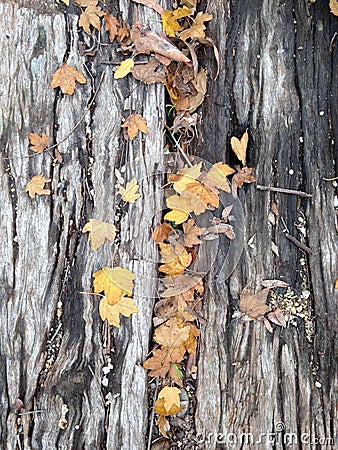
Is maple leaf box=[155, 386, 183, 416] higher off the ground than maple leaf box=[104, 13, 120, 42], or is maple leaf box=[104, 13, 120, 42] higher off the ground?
maple leaf box=[104, 13, 120, 42]

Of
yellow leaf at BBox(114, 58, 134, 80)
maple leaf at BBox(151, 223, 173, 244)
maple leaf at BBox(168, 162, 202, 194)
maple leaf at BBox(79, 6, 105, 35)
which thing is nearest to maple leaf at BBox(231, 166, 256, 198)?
maple leaf at BBox(168, 162, 202, 194)

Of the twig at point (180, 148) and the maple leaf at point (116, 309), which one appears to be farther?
the twig at point (180, 148)

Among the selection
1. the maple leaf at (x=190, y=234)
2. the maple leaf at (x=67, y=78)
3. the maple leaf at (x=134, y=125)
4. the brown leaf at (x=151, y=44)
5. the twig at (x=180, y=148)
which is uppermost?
the brown leaf at (x=151, y=44)

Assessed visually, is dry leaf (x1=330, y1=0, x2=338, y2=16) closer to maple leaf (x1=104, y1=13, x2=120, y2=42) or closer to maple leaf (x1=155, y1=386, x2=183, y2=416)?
maple leaf (x1=104, y1=13, x2=120, y2=42)

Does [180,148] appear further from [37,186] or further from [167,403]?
[167,403]

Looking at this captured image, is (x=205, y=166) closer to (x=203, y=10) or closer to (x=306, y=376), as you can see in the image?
(x=203, y=10)

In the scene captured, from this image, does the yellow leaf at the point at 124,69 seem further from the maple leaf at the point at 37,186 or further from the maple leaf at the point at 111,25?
the maple leaf at the point at 37,186

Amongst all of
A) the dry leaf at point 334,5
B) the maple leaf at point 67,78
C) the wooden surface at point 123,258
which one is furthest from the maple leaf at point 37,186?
the dry leaf at point 334,5
